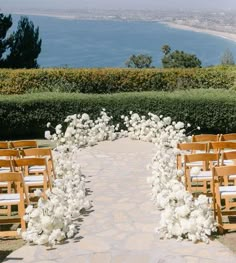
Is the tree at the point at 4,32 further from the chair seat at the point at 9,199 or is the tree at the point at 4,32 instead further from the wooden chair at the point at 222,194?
the wooden chair at the point at 222,194

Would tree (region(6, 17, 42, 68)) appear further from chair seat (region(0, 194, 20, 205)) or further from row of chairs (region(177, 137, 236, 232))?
chair seat (region(0, 194, 20, 205))

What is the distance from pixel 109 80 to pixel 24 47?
12.8 meters

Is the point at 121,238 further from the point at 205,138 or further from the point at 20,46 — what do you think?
the point at 20,46

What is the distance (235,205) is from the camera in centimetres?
786

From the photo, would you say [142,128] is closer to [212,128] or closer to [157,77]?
[212,128]

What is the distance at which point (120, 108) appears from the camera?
1583cm

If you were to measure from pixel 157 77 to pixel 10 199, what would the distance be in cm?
1315

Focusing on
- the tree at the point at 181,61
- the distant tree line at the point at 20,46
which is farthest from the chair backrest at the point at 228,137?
the tree at the point at 181,61

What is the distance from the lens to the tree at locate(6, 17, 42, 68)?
3047 centimetres

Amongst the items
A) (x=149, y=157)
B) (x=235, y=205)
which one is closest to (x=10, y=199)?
(x=235, y=205)

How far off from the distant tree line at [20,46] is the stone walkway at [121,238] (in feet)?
67.7

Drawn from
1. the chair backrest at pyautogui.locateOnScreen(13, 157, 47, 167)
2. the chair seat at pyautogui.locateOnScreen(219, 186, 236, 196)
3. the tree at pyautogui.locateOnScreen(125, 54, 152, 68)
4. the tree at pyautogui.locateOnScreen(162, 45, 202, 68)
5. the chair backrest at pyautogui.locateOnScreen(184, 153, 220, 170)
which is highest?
the chair backrest at pyautogui.locateOnScreen(184, 153, 220, 170)

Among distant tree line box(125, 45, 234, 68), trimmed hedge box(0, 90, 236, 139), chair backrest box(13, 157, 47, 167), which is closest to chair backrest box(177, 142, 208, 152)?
chair backrest box(13, 157, 47, 167)

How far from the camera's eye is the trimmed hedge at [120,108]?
51.7 ft
